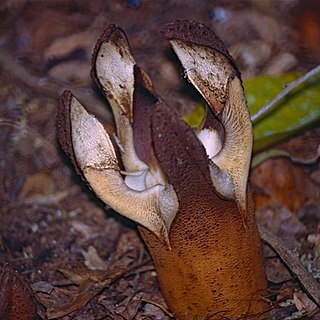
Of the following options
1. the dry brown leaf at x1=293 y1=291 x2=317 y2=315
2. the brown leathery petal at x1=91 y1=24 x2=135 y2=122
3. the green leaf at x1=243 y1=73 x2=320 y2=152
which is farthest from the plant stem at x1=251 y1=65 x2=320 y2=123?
the dry brown leaf at x1=293 y1=291 x2=317 y2=315

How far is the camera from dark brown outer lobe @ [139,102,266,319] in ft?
5.09

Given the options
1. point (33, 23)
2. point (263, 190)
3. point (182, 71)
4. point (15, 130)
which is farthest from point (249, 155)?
point (33, 23)

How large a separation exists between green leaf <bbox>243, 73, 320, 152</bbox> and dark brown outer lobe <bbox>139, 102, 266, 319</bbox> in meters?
0.50

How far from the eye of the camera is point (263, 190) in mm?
2295

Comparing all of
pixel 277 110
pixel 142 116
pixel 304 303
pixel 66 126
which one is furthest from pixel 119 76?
pixel 304 303

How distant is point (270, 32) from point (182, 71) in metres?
1.12

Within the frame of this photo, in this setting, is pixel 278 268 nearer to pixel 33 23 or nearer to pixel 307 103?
pixel 307 103

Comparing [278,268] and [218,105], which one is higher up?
[218,105]

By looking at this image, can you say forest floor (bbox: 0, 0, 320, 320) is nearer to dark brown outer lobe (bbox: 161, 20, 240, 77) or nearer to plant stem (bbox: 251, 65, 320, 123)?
plant stem (bbox: 251, 65, 320, 123)

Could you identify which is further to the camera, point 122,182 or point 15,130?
point 15,130

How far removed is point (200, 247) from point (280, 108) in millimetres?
711

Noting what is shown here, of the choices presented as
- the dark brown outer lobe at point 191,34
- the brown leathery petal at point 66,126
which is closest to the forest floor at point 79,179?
the brown leathery petal at point 66,126

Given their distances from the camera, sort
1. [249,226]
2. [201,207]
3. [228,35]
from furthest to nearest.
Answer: [228,35], [249,226], [201,207]

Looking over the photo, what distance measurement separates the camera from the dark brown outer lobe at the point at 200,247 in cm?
155
